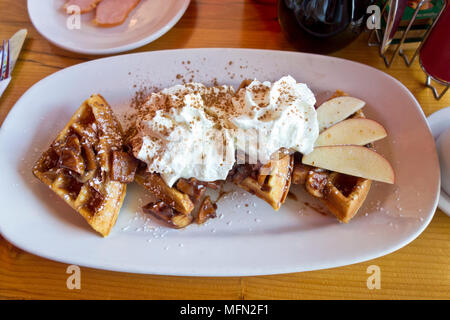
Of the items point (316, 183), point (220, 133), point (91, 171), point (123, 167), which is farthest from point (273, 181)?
point (91, 171)

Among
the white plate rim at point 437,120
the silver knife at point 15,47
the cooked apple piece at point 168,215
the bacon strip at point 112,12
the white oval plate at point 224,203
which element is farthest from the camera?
the bacon strip at point 112,12

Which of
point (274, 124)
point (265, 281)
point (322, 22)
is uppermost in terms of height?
point (322, 22)

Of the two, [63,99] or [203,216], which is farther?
[63,99]

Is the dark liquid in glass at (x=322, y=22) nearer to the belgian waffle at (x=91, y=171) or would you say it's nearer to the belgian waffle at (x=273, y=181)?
the belgian waffle at (x=273, y=181)

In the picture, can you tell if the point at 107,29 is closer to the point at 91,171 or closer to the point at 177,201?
the point at 91,171

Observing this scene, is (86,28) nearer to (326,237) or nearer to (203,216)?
(203,216)

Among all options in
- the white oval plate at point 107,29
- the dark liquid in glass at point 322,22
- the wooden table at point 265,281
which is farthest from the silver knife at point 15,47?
the dark liquid in glass at point 322,22

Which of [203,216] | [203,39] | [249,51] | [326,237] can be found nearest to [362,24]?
[249,51]
